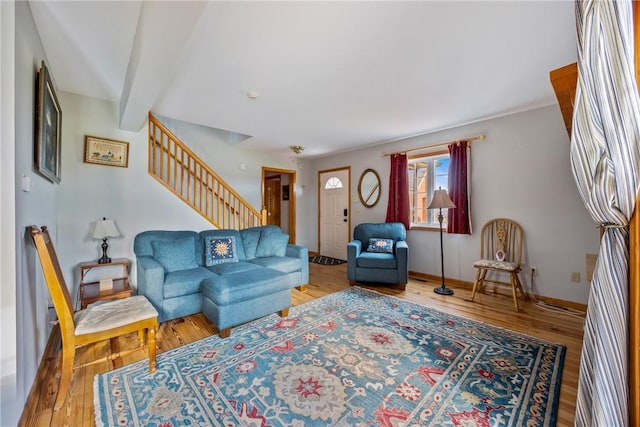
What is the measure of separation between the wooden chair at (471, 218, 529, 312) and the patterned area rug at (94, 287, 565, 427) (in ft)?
2.98

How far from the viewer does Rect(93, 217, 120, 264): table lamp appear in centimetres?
277

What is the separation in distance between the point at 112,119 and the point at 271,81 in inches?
84.1

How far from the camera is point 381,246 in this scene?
3.96 m

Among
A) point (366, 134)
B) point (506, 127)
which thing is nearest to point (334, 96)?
point (366, 134)

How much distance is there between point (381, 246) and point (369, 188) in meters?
1.46

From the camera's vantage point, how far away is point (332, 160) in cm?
577

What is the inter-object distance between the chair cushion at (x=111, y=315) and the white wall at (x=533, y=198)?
12.6 feet

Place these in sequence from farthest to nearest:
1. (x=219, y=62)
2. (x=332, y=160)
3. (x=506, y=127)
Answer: (x=332, y=160)
(x=506, y=127)
(x=219, y=62)

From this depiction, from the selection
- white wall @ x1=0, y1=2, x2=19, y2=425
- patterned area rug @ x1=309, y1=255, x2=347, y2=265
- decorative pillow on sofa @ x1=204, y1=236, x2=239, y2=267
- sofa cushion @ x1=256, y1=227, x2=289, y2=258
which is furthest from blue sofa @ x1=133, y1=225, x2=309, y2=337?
patterned area rug @ x1=309, y1=255, x2=347, y2=265

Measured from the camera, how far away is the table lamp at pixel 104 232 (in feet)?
9.09

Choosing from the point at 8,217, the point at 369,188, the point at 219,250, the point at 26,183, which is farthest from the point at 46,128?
the point at 369,188

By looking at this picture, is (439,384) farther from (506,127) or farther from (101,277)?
(101,277)

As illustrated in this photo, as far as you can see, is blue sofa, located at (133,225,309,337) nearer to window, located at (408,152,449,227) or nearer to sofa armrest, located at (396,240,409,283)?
sofa armrest, located at (396,240,409,283)

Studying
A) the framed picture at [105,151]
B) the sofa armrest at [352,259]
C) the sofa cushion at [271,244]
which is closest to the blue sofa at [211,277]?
the sofa cushion at [271,244]
